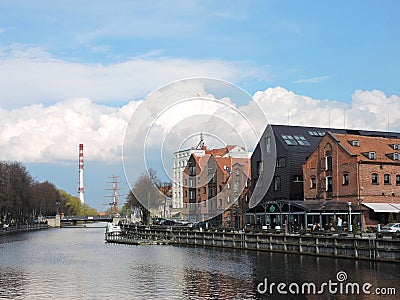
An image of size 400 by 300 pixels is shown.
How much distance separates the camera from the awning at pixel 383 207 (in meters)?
76.1

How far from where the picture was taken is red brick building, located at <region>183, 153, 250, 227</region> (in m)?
68.0

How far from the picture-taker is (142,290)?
39.9m

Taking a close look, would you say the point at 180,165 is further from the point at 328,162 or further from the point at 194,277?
the point at 328,162

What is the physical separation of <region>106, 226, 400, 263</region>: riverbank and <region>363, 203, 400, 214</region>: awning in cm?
1469

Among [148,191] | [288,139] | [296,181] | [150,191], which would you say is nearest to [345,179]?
[296,181]

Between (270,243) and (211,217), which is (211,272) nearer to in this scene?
(270,243)

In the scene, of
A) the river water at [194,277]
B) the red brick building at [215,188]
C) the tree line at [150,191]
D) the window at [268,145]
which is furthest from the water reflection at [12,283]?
the window at [268,145]

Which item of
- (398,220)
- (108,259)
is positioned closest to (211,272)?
(108,259)

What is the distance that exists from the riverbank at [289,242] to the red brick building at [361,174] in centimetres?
1444

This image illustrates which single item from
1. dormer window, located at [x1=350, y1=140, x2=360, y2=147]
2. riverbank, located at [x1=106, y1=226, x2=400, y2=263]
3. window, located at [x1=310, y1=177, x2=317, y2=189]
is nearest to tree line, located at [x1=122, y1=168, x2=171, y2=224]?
riverbank, located at [x1=106, y1=226, x2=400, y2=263]

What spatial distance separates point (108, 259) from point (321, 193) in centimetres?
3398

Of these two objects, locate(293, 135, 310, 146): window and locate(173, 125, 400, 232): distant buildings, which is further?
locate(293, 135, 310, 146): window

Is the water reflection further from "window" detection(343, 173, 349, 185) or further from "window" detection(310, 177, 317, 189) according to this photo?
"window" detection(310, 177, 317, 189)

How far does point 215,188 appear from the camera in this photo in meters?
96.4
